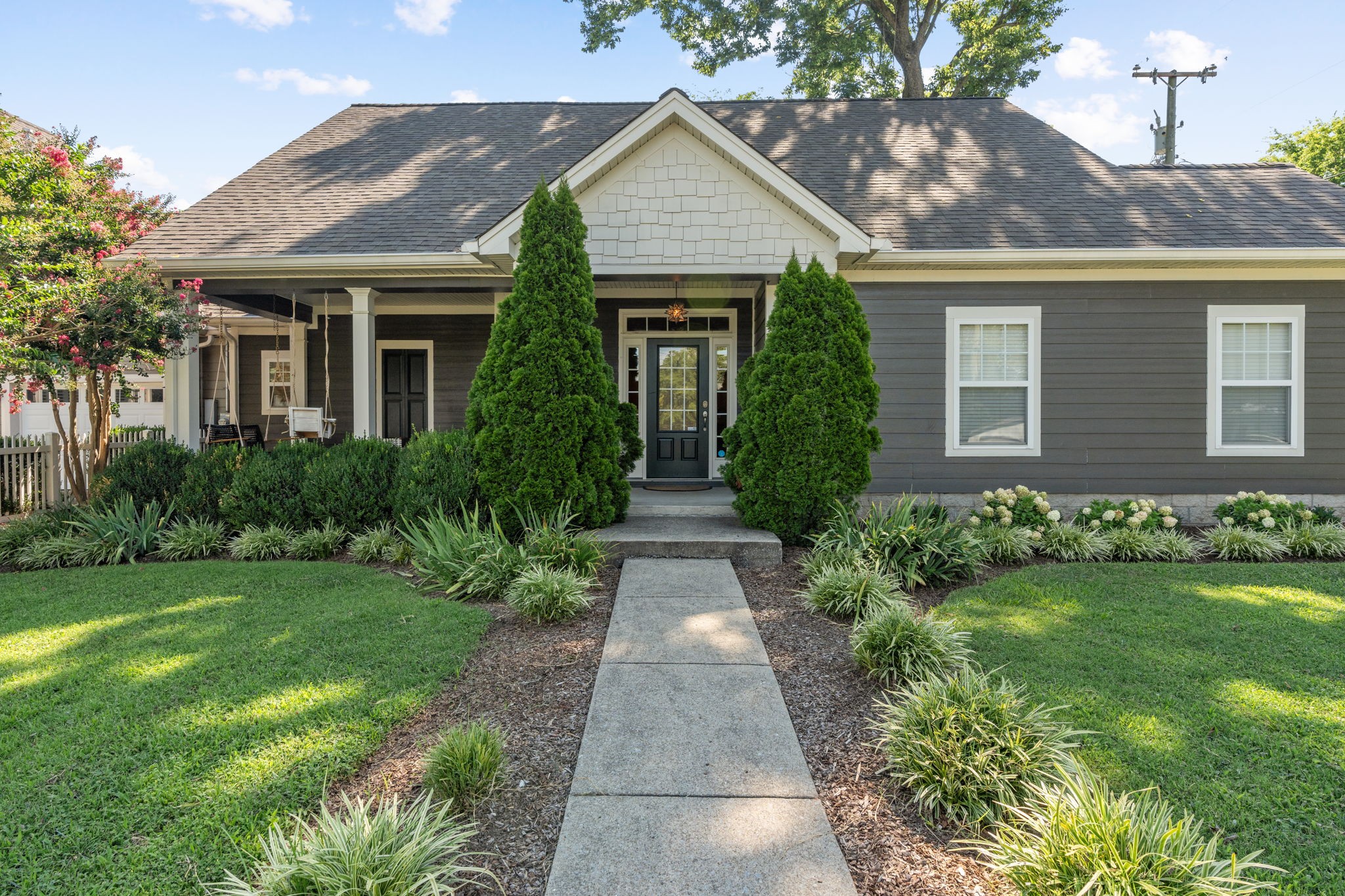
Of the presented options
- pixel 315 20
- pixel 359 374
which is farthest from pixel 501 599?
pixel 315 20

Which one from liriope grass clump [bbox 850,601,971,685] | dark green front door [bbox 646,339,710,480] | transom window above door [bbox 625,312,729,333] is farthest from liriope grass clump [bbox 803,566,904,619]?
transom window above door [bbox 625,312,729,333]

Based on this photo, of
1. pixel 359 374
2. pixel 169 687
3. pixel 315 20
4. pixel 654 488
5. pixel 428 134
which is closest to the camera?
pixel 169 687

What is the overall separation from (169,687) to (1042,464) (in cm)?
819

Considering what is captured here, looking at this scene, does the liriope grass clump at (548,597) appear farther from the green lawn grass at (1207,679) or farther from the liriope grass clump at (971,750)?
the green lawn grass at (1207,679)

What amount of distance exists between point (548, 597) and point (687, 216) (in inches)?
180

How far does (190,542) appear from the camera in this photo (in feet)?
21.3

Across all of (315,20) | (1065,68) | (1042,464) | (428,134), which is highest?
(1065,68)

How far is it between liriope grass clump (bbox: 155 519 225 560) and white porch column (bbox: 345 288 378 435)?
1801 mm

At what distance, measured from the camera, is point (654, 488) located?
9328 mm

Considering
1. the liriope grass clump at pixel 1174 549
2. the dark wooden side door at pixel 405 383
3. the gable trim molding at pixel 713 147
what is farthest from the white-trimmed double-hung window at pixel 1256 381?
the dark wooden side door at pixel 405 383

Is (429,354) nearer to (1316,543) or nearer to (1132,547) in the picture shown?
(1132,547)

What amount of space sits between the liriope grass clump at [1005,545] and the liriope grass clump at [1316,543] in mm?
2583

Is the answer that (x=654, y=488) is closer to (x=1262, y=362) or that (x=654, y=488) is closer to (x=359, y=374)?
(x=359, y=374)

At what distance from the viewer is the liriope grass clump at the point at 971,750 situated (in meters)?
2.50
